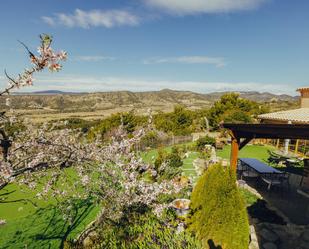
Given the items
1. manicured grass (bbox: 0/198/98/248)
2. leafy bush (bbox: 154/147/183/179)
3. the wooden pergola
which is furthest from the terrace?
manicured grass (bbox: 0/198/98/248)

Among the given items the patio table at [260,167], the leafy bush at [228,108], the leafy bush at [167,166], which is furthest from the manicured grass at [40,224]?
the leafy bush at [228,108]

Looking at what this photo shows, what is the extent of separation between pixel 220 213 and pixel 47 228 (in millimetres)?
4950

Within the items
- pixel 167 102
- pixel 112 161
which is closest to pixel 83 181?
pixel 112 161

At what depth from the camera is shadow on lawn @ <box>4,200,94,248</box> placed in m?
6.62

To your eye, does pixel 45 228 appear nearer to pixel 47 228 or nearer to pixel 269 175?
pixel 47 228

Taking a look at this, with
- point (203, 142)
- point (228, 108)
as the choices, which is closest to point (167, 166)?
point (203, 142)

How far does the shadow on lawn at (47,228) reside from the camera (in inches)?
261

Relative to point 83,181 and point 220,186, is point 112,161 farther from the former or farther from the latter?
point 220,186

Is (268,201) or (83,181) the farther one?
(268,201)

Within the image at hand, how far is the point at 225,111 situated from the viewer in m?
29.5

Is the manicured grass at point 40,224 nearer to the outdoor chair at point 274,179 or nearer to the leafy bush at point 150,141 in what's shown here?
the outdoor chair at point 274,179

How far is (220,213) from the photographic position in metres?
5.46

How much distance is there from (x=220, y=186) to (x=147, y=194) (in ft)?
5.20

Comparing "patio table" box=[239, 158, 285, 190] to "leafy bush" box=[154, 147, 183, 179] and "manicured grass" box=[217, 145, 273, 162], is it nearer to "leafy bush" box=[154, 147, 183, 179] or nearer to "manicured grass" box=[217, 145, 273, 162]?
"leafy bush" box=[154, 147, 183, 179]
